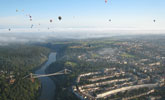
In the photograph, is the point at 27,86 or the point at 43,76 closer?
the point at 27,86

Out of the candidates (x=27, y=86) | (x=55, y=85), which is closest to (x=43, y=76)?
(x=55, y=85)

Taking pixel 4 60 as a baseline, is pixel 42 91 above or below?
below

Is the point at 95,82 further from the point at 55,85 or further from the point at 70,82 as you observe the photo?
the point at 55,85

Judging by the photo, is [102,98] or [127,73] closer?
[102,98]

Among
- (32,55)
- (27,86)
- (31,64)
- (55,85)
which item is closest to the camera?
(27,86)

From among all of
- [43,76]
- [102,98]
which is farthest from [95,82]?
[43,76]

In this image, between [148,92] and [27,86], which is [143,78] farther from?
[27,86]

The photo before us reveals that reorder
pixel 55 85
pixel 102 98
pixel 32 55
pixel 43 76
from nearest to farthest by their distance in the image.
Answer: pixel 102 98 < pixel 55 85 < pixel 43 76 < pixel 32 55

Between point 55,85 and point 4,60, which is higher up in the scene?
point 4,60

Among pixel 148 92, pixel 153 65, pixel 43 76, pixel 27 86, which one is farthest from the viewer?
pixel 153 65
